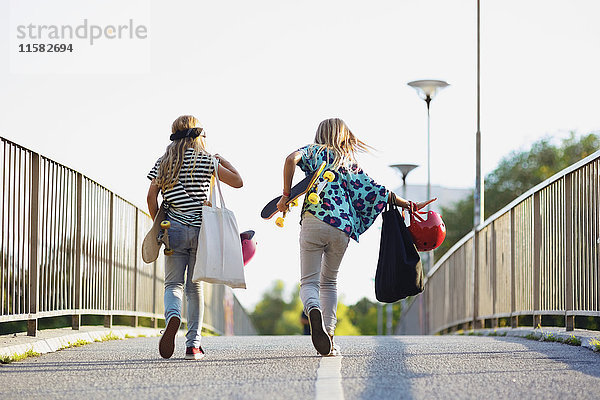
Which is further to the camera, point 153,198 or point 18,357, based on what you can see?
point 153,198

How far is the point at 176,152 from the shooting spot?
297 inches

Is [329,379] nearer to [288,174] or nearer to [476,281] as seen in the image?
[288,174]

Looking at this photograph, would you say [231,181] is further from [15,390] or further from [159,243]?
[15,390]

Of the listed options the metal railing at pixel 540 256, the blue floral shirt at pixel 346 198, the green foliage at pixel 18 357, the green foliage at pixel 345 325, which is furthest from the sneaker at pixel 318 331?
the green foliage at pixel 345 325

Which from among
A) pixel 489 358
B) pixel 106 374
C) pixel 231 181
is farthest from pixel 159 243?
pixel 489 358

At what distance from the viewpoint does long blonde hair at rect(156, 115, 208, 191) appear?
748cm

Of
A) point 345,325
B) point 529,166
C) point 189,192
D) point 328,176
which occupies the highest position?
point 529,166

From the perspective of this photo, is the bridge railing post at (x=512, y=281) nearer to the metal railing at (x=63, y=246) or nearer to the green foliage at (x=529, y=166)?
the metal railing at (x=63, y=246)

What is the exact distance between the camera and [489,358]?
750cm

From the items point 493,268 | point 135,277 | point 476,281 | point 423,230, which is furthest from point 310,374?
point 476,281

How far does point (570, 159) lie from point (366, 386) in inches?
2159

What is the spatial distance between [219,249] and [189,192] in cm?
49

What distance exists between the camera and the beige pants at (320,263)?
7.64m

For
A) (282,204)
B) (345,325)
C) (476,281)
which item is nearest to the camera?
(282,204)
